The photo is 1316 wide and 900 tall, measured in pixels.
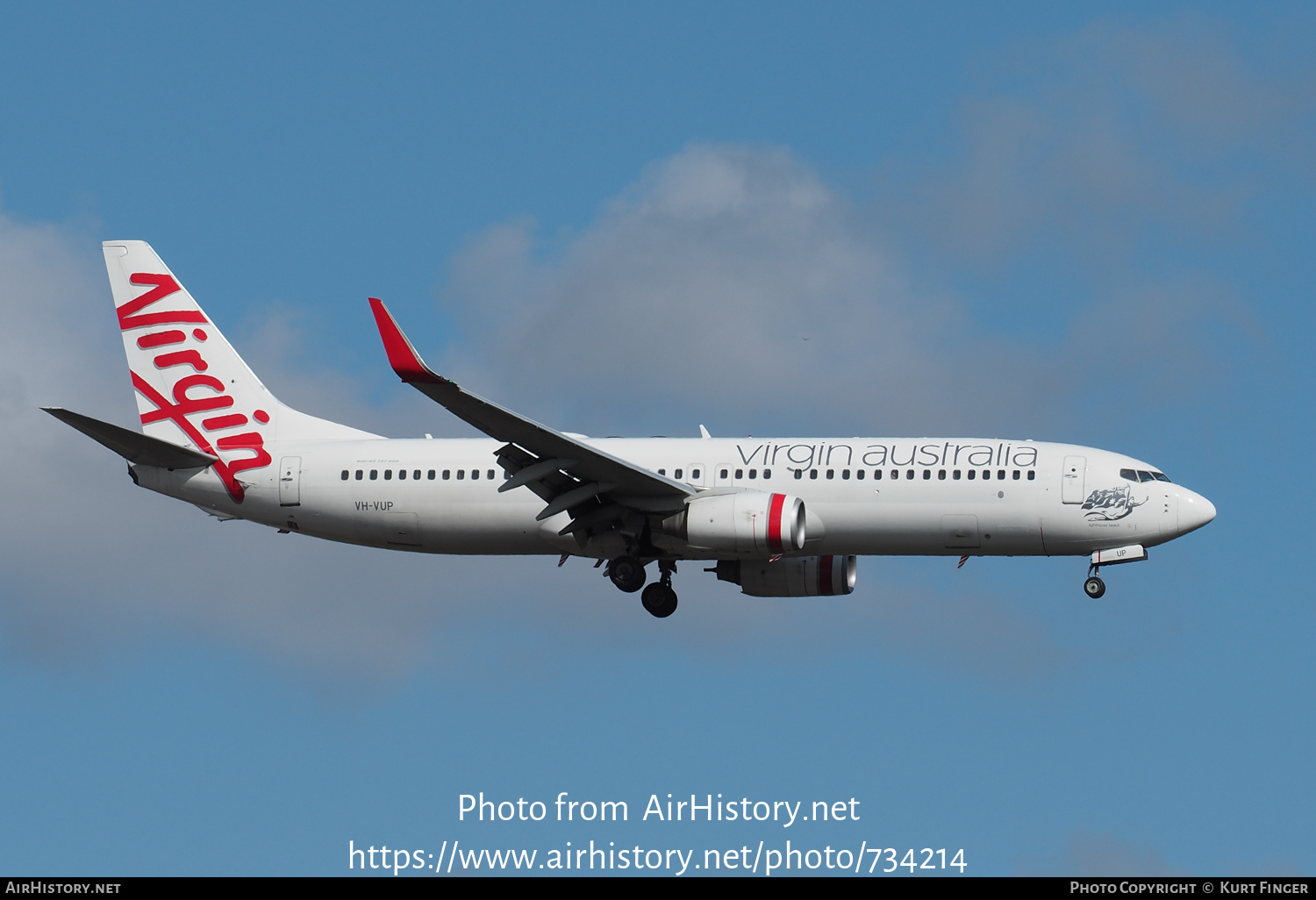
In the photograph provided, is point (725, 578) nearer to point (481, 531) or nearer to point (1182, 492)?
point (481, 531)

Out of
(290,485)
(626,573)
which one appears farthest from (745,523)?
(290,485)

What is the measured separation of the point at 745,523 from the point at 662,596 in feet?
16.9

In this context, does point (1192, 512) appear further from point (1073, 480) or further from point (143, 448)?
point (143, 448)

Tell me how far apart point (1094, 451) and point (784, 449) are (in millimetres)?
8060

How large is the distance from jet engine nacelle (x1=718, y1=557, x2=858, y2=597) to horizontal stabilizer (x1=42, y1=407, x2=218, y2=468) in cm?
1506

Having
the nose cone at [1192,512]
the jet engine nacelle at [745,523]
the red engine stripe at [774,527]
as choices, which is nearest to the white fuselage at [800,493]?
the nose cone at [1192,512]

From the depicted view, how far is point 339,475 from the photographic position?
53.8 metres

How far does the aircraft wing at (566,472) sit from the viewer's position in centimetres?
4678

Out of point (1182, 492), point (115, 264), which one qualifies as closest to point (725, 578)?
point (1182, 492)

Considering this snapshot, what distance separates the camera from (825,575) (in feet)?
179

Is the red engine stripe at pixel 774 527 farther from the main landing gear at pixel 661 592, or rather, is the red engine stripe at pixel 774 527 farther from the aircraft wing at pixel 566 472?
the main landing gear at pixel 661 592

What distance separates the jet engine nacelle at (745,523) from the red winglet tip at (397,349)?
901 centimetres

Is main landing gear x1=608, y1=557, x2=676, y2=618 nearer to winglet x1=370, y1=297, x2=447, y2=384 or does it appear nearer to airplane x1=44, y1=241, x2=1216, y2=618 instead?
airplane x1=44, y1=241, x2=1216, y2=618

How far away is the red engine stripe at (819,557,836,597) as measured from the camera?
54344mm
